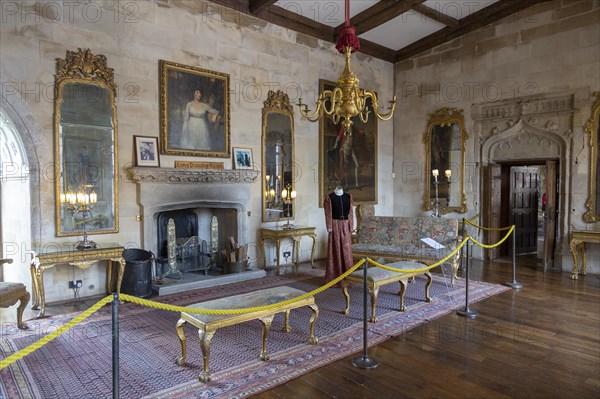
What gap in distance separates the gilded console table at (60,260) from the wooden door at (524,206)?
9.22 metres

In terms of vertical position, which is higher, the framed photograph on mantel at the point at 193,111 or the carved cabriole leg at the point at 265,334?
the framed photograph on mantel at the point at 193,111

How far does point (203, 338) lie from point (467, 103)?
30.0ft

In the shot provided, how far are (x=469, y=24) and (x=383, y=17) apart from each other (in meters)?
2.44

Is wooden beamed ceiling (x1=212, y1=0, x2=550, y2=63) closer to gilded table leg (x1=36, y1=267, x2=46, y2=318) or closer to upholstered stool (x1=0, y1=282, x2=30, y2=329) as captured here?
gilded table leg (x1=36, y1=267, x2=46, y2=318)

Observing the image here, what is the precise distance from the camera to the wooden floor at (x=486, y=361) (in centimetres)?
362

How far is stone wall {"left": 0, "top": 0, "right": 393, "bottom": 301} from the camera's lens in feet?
19.7

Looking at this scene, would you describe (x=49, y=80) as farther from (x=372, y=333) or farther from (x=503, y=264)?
(x=503, y=264)

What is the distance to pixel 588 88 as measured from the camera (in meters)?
8.41

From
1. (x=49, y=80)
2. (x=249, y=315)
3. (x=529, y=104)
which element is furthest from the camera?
Result: (x=529, y=104)

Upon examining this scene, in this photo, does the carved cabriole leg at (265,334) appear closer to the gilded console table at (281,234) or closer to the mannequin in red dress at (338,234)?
the mannequin in red dress at (338,234)

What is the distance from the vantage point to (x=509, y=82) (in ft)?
31.5

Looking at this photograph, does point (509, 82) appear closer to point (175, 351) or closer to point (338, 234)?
point (338, 234)

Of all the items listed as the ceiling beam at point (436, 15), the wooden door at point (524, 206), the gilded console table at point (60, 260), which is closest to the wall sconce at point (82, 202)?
the gilded console table at point (60, 260)

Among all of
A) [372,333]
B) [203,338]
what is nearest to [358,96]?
[372,333]
